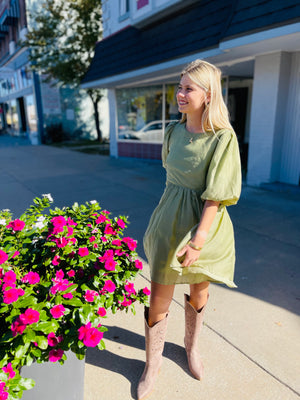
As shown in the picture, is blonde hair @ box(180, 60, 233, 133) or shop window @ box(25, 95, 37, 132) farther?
shop window @ box(25, 95, 37, 132)

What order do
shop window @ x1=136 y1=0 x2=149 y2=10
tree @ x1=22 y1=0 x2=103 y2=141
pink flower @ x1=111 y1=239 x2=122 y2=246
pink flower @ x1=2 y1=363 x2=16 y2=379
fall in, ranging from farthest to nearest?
tree @ x1=22 y1=0 x2=103 y2=141
shop window @ x1=136 y1=0 x2=149 y2=10
pink flower @ x1=111 y1=239 x2=122 y2=246
pink flower @ x1=2 y1=363 x2=16 y2=379

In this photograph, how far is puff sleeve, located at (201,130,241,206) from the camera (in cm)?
158

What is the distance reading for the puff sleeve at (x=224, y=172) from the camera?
158 centimetres

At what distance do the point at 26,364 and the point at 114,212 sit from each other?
407 cm

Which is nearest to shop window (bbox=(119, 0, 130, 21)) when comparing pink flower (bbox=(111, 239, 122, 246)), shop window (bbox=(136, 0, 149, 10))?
shop window (bbox=(136, 0, 149, 10))

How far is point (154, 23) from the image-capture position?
27.3 feet

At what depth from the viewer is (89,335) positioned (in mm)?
1423

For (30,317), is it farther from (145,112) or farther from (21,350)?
(145,112)

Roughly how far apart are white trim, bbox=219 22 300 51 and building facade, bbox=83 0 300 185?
1 cm

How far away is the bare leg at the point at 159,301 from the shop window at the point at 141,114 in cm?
948

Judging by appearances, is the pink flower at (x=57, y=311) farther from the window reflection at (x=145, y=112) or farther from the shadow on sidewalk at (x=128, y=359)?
the window reflection at (x=145, y=112)

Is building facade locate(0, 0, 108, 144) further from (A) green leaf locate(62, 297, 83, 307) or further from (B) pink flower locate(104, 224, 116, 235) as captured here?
(A) green leaf locate(62, 297, 83, 307)

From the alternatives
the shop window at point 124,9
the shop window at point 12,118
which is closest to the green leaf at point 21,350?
the shop window at point 124,9

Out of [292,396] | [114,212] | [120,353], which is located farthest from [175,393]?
[114,212]
